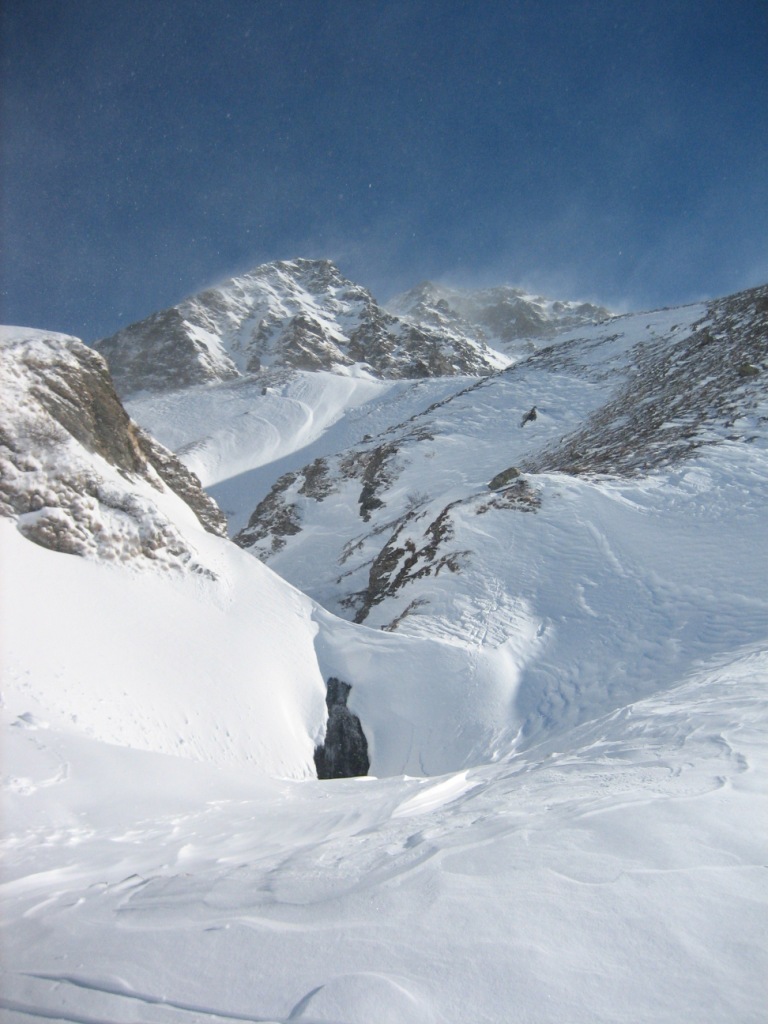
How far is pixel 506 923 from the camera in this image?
6.01 ft

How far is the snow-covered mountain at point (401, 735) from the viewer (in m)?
1.70

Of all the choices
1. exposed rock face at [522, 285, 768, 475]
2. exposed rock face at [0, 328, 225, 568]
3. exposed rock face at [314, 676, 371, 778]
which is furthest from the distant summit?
exposed rock face at [314, 676, 371, 778]

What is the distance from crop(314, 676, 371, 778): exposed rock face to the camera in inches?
311

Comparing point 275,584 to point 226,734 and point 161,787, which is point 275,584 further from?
point 161,787

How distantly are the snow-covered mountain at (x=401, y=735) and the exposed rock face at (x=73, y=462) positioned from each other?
0.05 meters

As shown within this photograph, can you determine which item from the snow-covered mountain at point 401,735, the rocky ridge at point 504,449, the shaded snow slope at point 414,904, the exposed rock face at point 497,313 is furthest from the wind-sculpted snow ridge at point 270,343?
the shaded snow slope at point 414,904

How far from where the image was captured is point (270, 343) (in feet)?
258

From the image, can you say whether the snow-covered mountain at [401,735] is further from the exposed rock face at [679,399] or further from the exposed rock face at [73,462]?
the exposed rock face at [679,399]

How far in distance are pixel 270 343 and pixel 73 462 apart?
246ft

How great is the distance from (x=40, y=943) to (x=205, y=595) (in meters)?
7.15

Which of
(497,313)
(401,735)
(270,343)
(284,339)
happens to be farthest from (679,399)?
(497,313)

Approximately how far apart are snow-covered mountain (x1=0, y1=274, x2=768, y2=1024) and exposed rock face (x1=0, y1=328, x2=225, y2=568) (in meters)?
0.05

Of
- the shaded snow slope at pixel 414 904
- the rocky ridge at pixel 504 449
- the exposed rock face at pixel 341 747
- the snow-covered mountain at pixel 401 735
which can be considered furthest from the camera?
the rocky ridge at pixel 504 449

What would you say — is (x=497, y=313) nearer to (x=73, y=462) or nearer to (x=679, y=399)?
(x=679, y=399)
